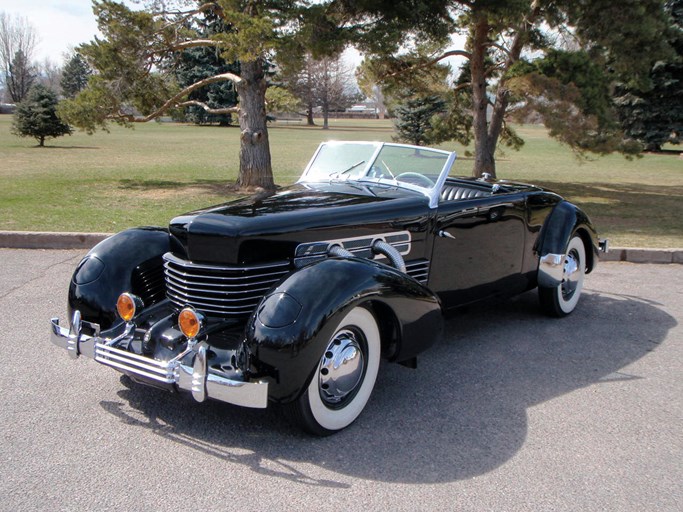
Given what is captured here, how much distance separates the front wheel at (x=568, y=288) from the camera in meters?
5.83

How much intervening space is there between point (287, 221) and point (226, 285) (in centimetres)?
55

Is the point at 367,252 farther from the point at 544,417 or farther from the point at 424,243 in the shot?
the point at 544,417

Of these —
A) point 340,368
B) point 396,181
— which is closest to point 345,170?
point 396,181

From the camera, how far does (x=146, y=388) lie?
4.22 metres

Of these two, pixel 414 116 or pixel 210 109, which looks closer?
pixel 210 109

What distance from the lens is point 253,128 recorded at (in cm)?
1366

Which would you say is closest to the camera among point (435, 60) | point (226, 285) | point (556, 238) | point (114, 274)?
point (226, 285)

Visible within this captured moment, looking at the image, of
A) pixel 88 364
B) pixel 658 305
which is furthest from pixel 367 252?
pixel 658 305

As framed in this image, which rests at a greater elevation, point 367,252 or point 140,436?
point 367,252

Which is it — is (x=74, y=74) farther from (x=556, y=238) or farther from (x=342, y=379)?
(x=342, y=379)

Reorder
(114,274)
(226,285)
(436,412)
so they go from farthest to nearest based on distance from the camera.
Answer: (114,274) → (436,412) → (226,285)

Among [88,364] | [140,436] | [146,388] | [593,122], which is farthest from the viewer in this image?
[593,122]

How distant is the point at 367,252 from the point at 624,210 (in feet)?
33.2

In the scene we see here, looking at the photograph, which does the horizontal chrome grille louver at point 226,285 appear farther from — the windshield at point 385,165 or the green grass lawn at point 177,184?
the green grass lawn at point 177,184
